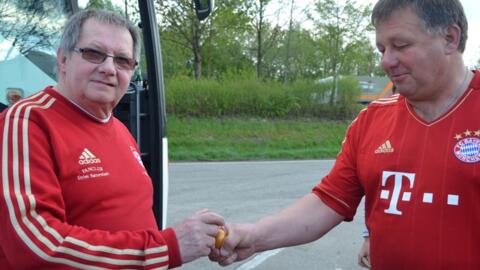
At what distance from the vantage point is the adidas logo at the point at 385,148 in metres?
2.17

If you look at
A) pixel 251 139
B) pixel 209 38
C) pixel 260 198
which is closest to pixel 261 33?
pixel 209 38

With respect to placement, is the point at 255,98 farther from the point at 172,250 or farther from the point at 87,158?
the point at 172,250

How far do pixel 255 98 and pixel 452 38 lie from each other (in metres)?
18.8

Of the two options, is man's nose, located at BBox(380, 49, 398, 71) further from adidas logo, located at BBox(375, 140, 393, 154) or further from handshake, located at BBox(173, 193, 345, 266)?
handshake, located at BBox(173, 193, 345, 266)

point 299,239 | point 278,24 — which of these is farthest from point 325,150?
point 299,239

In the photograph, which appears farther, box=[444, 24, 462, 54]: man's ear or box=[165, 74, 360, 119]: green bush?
box=[165, 74, 360, 119]: green bush

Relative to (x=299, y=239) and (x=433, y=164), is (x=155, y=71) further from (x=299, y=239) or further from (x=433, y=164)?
(x=433, y=164)

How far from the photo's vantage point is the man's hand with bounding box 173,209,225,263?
201cm

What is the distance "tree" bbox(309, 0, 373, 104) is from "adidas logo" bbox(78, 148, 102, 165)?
67.1ft

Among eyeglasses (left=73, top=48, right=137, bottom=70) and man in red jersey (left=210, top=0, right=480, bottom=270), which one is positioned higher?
eyeglasses (left=73, top=48, right=137, bottom=70)

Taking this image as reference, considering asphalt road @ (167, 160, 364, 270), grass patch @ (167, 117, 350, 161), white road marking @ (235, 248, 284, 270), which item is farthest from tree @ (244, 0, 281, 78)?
white road marking @ (235, 248, 284, 270)

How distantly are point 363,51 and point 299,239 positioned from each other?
2208cm

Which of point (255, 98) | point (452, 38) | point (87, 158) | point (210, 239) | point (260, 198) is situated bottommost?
point (260, 198)

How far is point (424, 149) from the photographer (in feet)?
6.68
